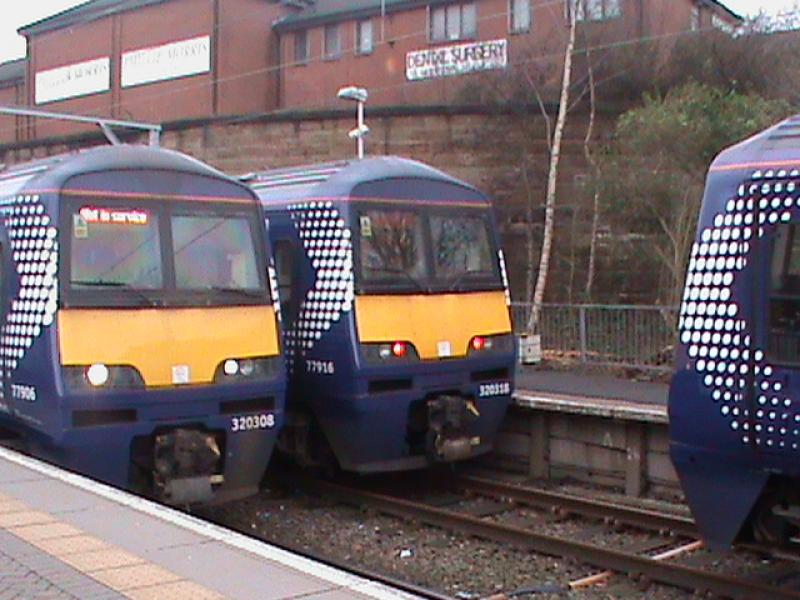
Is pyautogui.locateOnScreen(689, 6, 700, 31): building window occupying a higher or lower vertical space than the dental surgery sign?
higher

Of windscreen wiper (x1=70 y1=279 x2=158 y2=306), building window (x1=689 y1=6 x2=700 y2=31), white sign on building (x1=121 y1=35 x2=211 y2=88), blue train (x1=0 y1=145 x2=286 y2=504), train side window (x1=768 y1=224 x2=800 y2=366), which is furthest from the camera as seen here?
white sign on building (x1=121 y1=35 x2=211 y2=88)

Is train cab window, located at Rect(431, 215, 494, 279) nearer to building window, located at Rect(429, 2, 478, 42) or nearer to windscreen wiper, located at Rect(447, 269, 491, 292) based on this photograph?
windscreen wiper, located at Rect(447, 269, 491, 292)

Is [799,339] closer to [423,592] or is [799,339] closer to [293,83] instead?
[423,592]

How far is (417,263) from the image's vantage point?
1148cm

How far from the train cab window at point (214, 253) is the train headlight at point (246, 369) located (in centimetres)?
63

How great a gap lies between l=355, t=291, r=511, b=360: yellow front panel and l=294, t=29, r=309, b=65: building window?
97.3ft

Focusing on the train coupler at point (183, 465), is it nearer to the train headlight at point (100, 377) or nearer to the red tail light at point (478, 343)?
the train headlight at point (100, 377)

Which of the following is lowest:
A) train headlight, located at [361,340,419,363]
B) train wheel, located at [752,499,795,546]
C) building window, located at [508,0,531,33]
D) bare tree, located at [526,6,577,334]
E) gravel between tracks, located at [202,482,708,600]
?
gravel between tracks, located at [202,482,708,600]

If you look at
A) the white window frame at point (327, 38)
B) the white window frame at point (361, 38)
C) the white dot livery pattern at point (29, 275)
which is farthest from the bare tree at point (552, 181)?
the white dot livery pattern at point (29, 275)

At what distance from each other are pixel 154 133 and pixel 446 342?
692 inches

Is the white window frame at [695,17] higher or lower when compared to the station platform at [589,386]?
higher

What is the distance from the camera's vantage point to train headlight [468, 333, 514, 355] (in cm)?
1176

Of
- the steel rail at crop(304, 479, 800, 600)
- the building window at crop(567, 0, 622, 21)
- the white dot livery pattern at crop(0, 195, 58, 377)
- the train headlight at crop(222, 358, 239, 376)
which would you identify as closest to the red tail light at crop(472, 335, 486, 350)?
the steel rail at crop(304, 479, 800, 600)

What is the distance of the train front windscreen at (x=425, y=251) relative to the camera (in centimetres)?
1112
